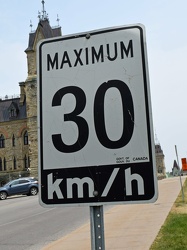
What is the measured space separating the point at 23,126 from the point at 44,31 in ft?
50.8

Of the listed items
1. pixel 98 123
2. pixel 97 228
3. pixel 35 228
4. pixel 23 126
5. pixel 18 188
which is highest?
pixel 23 126

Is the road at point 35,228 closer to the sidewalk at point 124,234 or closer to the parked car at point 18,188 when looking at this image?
the sidewalk at point 124,234

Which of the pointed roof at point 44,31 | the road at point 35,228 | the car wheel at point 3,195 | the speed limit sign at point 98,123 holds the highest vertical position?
the pointed roof at point 44,31

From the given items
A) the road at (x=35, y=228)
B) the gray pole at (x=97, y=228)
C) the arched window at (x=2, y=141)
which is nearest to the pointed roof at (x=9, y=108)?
the arched window at (x=2, y=141)

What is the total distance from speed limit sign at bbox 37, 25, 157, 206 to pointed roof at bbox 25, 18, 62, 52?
195 ft

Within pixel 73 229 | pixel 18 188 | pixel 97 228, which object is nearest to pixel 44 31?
pixel 18 188

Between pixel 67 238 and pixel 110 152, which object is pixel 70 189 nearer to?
pixel 110 152

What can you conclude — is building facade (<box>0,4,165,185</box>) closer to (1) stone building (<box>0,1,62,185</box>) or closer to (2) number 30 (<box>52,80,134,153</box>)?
(1) stone building (<box>0,1,62,185</box>)

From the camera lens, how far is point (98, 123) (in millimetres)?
1961

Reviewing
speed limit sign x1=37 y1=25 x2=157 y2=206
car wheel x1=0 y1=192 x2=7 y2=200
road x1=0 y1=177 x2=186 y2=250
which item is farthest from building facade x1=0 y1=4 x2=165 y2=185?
speed limit sign x1=37 y1=25 x2=157 y2=206

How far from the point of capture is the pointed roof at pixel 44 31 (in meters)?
60.4

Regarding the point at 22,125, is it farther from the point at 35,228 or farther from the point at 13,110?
the point at 35,228

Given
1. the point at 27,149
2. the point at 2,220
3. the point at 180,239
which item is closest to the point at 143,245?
the point at 180,239

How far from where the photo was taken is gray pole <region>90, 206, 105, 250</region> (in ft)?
6.27
